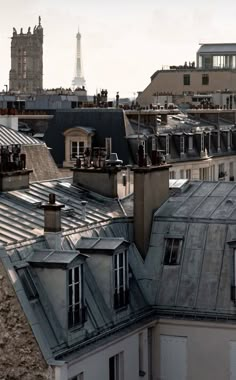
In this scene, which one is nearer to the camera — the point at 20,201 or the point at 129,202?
the point at 20,201

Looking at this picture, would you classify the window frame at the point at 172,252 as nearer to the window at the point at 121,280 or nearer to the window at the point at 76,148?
the window at the point at 121,280

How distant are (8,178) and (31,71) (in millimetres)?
144537

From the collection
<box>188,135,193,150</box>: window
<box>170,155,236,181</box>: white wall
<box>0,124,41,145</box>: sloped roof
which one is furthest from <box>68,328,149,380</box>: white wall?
<box>188,135,193,150</box>: window

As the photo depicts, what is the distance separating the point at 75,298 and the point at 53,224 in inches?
84.3

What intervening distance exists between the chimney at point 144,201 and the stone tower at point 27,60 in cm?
13838

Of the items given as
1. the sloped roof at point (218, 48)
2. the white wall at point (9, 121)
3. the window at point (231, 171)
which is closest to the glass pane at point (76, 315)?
the white wall at point (9, 121)

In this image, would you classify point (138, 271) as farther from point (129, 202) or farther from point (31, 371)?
point (31, 371)

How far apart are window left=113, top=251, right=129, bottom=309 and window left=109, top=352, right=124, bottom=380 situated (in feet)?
3.80

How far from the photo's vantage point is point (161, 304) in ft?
104

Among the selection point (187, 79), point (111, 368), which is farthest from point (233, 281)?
point (187, 79)

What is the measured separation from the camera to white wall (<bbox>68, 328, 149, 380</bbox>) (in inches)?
1091

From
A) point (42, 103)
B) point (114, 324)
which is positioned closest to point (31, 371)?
point (114, 324)

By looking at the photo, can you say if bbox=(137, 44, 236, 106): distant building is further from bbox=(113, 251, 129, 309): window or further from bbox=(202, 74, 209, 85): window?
bbox=(113, 251, 129, 309): window

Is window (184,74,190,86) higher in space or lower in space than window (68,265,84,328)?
higher
